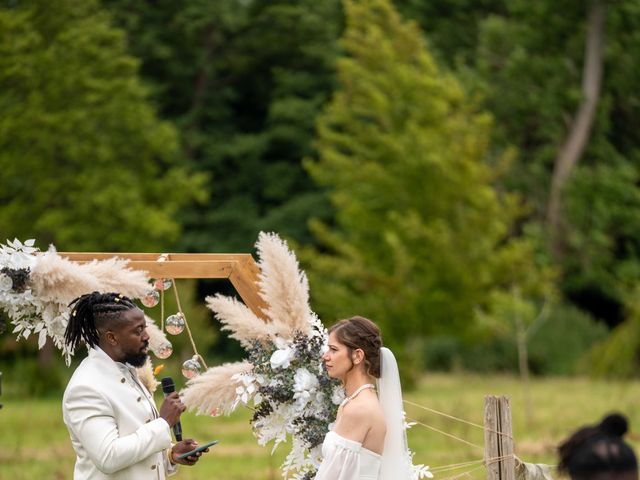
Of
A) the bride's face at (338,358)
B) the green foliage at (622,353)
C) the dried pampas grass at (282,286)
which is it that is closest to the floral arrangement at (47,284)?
the dried pampas grass at (282,286)

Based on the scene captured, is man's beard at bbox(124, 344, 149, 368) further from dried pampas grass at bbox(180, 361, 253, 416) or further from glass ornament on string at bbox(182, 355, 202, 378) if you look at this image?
glass ornament on string at bbox(182, 355, 202, 378)

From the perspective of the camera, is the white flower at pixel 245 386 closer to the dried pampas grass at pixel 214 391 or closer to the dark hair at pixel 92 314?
the dried pampas grass at pixel 214 391

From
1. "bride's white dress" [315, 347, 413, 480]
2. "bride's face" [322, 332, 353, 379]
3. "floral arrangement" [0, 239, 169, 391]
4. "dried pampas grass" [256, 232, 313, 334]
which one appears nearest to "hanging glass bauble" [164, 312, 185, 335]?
"floral arrangement" [0, 239, 169, 391]

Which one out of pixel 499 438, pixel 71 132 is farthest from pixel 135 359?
pixel 71 132

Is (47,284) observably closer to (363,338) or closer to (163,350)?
(163,350)

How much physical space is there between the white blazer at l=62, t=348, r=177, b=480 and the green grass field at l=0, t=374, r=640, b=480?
18.7ft

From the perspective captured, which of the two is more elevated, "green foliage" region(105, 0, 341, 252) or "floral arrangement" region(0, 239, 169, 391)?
"floral arrangement" region(0, 239, 169, 391)

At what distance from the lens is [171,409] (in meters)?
5.86

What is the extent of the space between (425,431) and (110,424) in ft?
49.2

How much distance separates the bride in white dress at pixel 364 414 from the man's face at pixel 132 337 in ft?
3.05

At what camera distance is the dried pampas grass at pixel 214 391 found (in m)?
6.71

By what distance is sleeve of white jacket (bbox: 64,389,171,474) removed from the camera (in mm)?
5637

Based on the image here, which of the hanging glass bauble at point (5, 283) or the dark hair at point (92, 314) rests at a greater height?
the dark hair at point (92, 314)

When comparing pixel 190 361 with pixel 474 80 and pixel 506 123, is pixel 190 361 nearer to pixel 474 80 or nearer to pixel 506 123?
pixel 474 80
